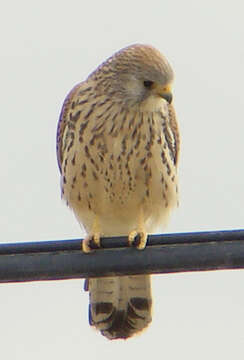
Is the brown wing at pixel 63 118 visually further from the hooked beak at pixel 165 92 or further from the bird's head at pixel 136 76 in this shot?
the hooked beak at pixel 165 92

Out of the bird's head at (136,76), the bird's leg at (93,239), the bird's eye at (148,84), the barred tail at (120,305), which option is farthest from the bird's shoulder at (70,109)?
the barred tail at (120,305)

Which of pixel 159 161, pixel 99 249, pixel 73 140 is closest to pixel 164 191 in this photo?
pixel 159 161

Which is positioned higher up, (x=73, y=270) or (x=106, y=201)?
(x=106, y=201)

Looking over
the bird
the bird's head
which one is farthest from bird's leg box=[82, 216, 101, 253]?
the bird's head

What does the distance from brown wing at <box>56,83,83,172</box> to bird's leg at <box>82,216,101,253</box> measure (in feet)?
1.92

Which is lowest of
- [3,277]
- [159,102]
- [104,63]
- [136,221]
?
[3,277]

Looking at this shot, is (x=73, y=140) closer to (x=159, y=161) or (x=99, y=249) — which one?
(x=159, y=161)

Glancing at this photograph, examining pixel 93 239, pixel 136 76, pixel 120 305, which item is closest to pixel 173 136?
pixel 136 76

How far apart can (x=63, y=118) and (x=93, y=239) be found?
142cm

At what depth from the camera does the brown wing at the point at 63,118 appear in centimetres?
725

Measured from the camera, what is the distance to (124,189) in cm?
695

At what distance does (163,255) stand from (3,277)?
74 centimetres

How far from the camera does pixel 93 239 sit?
6184 millimetres

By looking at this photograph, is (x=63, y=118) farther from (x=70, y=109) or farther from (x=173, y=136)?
(x=173, y=136)
